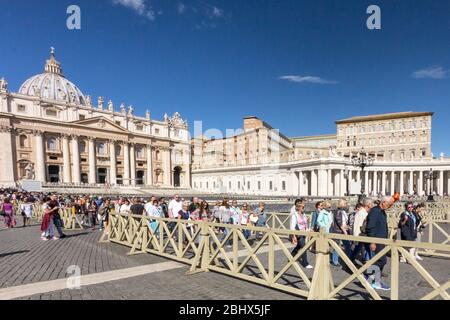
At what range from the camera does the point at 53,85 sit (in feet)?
270

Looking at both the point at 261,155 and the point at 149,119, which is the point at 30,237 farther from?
the point at 149,119

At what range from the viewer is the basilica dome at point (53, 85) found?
79375 mm

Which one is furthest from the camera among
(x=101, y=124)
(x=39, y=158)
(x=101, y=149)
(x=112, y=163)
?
(x=112, y=163)

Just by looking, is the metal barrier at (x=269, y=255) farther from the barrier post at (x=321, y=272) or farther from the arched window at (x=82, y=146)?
the arched window at (x=82, y=146)

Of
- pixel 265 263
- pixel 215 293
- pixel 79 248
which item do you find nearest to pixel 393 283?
pixel 215 293

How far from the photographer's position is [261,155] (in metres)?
67.8

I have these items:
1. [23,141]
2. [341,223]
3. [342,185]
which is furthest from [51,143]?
[341,223]

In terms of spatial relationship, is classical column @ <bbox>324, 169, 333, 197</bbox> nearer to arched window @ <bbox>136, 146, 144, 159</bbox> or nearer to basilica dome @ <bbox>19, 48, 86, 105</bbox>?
arched window @ <bbox>136, 146, 144, 159</bbox>

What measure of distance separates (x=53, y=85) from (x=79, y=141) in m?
33.4

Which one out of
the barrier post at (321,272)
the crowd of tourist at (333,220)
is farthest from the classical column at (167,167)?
the barrier post at (321,272)

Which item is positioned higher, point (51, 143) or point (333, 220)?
point (51, 143)

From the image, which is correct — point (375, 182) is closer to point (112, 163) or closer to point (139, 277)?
point (139, 277)

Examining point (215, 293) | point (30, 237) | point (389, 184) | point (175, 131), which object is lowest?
point (389, 184)

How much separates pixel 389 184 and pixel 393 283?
65.4 metres
